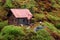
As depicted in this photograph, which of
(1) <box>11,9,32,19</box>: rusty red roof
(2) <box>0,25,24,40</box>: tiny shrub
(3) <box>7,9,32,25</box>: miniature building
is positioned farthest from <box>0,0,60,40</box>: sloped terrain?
(1) <box>11,9,32,19</box>: rusty red roof

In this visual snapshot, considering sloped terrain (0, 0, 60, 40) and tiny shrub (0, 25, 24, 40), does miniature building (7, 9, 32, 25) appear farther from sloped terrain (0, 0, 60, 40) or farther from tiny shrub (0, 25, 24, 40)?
tiny shrub (0, 25, 24, 40)

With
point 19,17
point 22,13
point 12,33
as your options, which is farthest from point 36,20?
point 12,33

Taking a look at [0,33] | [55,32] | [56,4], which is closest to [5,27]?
[0,33]

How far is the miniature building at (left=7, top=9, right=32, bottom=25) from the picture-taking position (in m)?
32.4

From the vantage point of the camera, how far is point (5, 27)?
29.9m

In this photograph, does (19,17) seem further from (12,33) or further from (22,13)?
(12,33)

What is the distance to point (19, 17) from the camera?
3212cm

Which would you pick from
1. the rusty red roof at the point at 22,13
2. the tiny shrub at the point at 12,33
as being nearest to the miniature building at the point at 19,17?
A: the rusty red roof at the point at 22,13

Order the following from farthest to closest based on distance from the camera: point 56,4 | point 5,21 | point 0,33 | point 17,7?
point 56,4 → point 17,7 → point 5,21 → point 0,33

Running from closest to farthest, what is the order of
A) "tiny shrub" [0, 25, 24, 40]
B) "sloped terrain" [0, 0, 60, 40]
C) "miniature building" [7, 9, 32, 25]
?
1. "tiny shrub" [0, 25, 24, 40]
2. "sloped terrain" [0, 0, 60, 40]
3. "miniature building" [7, 9, 32, 25]

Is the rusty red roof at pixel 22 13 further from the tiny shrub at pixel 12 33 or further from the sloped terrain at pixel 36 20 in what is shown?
the tiny shrub at pixel 12 33

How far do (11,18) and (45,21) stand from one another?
3905mm

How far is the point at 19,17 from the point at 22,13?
98cm

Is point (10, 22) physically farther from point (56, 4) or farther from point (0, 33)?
point (56, 4)
